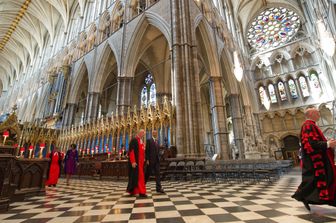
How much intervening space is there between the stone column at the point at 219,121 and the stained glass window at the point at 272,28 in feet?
50.7

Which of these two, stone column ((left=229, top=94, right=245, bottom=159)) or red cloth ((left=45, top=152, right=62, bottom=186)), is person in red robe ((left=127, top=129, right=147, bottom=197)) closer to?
red cloth ((left=45, top=152, right=62, bottom=186))

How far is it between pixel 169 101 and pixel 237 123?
922cm

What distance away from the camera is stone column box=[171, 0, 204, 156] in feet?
26.5

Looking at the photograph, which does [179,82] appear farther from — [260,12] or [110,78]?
[260,12]

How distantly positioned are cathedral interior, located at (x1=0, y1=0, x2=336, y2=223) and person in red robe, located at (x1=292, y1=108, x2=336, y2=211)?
0.19 metres

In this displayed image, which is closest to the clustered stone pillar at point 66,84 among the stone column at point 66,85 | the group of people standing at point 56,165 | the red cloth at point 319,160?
the stone column at point 66,85

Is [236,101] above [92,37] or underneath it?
underneath

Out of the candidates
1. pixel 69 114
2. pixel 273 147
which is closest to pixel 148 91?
pixel 69 114

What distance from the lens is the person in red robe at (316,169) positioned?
6.81ft

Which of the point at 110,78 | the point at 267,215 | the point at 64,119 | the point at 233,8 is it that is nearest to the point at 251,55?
the point at 233,8

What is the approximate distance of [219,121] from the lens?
1280 centimetres

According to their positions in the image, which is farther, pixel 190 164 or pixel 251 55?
pixel 251 55

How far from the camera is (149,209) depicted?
2.48 m

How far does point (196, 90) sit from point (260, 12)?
81.1 feet
